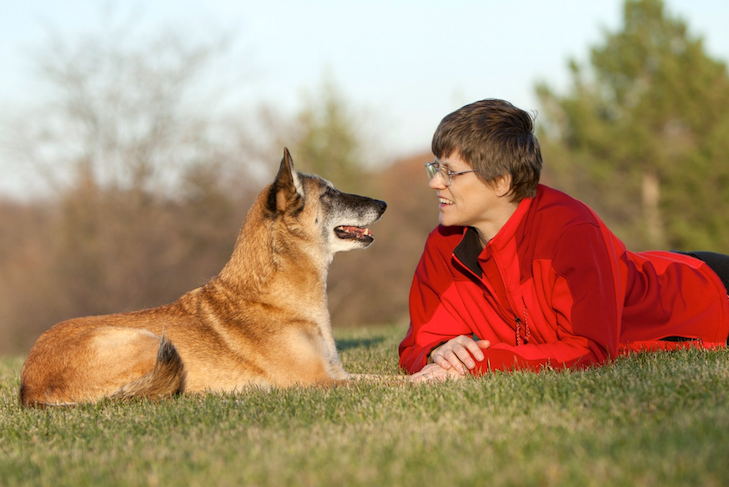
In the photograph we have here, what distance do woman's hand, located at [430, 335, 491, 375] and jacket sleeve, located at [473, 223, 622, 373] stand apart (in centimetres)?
14

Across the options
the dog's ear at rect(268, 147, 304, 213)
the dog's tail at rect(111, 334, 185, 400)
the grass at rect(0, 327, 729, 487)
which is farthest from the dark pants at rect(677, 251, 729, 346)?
the dog's tail at rect(111, 334, 185, 400)

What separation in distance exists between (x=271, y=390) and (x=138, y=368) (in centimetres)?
97

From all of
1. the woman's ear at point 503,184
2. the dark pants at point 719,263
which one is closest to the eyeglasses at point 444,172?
the woman's ear at point 503,184

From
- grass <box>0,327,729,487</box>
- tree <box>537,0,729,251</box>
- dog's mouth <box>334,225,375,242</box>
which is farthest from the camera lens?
tree <box>537,0,729,251</box>

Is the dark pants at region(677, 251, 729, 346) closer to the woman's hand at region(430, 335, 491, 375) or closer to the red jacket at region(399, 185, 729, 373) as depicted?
the red jacket at region(399, 185, 729, 373)

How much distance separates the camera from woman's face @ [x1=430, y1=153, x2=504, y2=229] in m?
4.71

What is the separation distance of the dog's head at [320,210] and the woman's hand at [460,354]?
1581mm

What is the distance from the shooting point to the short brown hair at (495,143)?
4.61 metres

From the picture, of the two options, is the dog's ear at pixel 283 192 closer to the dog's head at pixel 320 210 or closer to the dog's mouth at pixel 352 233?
the dog's head at pixel 320 210

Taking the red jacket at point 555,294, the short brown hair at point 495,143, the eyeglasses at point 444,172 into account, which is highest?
the short brown hair at point 495,143

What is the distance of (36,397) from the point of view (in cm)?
468

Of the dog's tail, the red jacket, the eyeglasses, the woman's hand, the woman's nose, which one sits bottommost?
the dog's tail

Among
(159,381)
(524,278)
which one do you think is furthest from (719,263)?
(159,381)

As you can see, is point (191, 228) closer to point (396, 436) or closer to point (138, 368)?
point (138, 368)
